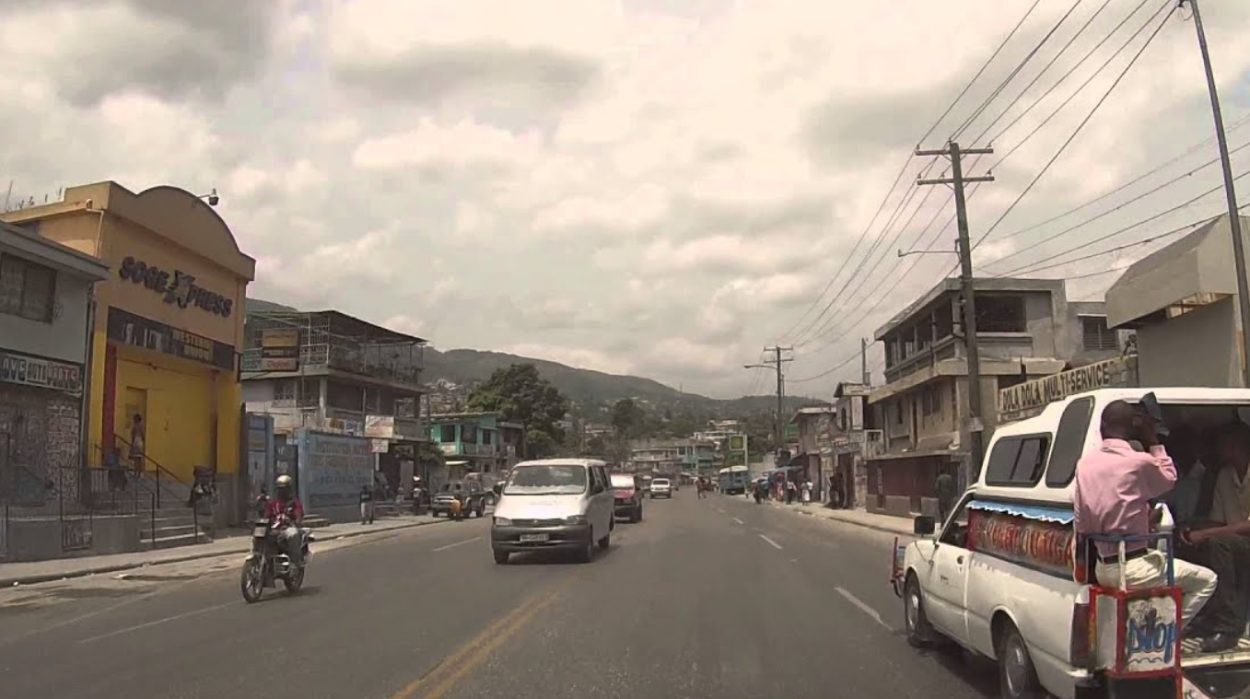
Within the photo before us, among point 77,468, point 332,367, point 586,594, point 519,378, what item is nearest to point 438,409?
point 519,378

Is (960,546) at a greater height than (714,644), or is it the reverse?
(960,546)

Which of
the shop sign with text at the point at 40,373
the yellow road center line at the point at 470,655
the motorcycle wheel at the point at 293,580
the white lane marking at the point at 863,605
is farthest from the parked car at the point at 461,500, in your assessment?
the yellow road center line at the point at 470,655

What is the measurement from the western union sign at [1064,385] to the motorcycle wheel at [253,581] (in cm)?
1505

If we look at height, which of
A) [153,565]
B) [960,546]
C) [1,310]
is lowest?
[153,565]

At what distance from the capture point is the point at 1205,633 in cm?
628

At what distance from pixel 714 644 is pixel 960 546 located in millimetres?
2744

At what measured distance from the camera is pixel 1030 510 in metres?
6.76

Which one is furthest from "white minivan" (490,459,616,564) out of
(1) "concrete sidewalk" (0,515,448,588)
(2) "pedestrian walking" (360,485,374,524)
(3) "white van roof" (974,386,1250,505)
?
(2) "pedestrian walking" (360,485,374,524)

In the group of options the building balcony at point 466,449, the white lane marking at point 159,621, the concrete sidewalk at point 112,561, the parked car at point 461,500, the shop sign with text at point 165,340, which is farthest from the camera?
the building balcony at point 466,449

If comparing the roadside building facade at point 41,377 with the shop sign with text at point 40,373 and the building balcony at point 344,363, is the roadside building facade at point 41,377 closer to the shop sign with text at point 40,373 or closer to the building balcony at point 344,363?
the shop sign with text at point 40,373

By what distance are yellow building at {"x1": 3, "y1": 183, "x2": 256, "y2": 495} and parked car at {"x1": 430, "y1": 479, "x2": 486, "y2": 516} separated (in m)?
11.6

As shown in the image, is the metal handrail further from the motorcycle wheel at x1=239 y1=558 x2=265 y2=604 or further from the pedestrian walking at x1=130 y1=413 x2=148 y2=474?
the motorcycle wheel at x1=239 y1=558 x2=265 y2=604

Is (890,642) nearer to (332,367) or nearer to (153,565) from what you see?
(153,565)

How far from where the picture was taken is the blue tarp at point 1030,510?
243 inches
